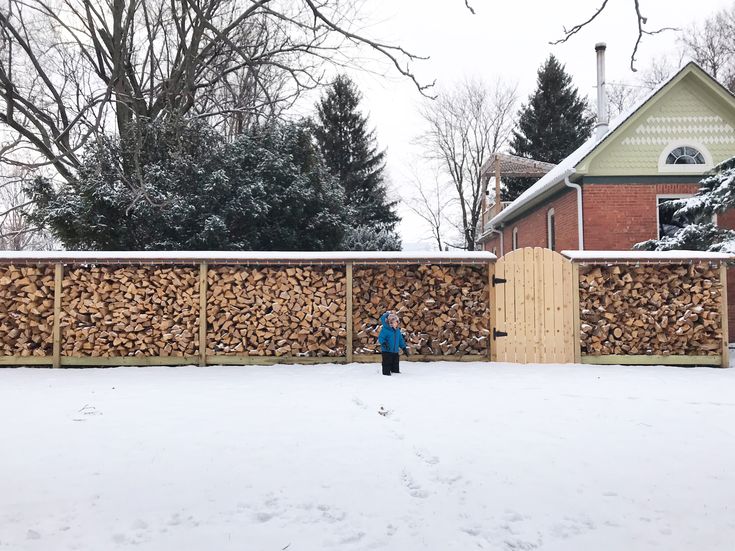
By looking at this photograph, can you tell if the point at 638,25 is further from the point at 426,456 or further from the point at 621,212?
the point at 621,212

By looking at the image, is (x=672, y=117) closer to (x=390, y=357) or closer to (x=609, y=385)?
(x=609, y=385)

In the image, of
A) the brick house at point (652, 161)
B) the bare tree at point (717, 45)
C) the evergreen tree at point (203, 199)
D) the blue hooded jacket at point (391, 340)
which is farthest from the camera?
the bare tree at point (717, 45)

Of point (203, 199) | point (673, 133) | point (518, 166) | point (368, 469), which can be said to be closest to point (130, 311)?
point (203, 199)

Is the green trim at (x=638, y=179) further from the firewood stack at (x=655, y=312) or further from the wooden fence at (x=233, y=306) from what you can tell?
the wooden fence at (x=233, y=306)

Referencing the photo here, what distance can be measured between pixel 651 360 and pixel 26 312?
10.5m

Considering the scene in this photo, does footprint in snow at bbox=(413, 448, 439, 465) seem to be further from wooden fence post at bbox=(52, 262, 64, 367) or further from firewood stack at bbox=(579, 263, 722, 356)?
wooden fence post at bbox=(52, 262, 64, 367)

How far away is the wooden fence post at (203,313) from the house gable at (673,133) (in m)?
9.36

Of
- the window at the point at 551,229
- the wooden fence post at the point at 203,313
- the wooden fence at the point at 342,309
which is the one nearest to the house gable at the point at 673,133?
the window at the point at 551,229

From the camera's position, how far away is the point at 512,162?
21.6m

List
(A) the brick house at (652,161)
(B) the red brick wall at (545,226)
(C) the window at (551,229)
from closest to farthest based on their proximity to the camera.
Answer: (A) the brick house at (652,161), (B) the red brick wall at (545,226), (C) the window at (551,229)

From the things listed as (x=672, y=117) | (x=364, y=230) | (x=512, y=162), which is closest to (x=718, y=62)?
(x=512, y=162)

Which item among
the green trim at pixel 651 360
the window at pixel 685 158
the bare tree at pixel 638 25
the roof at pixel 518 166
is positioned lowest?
the green trim at pixel 651 360

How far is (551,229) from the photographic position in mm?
17312

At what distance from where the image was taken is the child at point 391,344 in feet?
28.9
